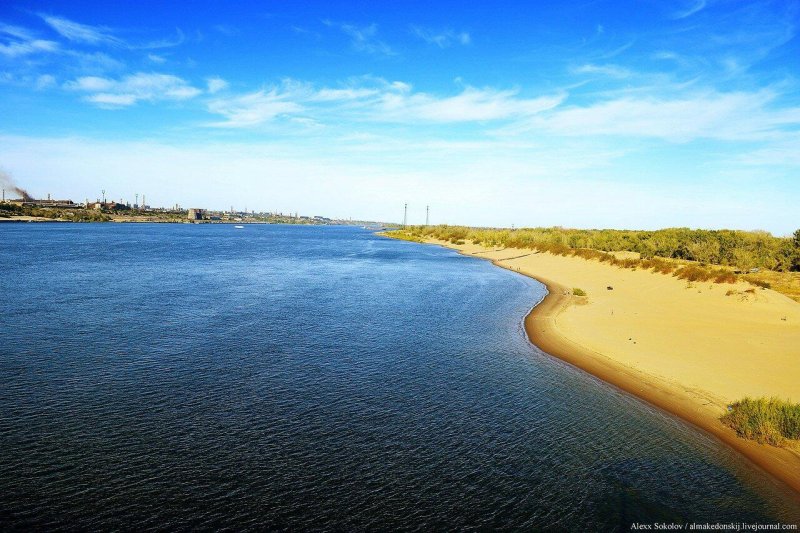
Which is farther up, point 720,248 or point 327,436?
point 720,248

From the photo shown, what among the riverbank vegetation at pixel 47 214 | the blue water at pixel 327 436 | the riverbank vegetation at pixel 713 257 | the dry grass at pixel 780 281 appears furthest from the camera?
the riverbank vegetation at pixel 47 214

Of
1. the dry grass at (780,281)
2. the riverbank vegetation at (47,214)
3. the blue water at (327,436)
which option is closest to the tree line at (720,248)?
the dry grass at (780,281)

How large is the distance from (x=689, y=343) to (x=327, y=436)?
15480 millimetres

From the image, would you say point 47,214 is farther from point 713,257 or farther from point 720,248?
point 720,248

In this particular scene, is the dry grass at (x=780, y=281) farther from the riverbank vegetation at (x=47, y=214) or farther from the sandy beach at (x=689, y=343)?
the riverbank vegetation at (x=47, y=214)

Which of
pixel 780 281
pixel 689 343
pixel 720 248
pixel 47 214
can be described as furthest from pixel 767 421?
pixel 47 214

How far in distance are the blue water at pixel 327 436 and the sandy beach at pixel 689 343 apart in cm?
89

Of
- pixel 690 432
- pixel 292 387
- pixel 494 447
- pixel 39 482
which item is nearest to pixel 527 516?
pixel 494 447

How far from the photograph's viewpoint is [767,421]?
10.8 m

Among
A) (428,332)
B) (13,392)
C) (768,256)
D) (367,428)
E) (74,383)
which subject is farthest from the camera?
(768,256)

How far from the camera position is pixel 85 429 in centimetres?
1030

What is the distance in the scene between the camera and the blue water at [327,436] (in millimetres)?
8023

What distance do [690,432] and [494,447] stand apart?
5.23m

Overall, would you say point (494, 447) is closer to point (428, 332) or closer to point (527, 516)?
point (527, 516)
